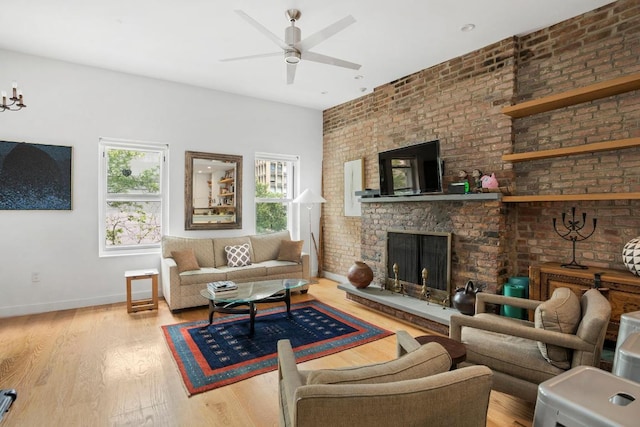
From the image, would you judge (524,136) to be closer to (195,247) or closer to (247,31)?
(247,31)

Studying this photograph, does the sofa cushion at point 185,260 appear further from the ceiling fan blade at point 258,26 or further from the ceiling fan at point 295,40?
the ceiling fan blade at point 258,26

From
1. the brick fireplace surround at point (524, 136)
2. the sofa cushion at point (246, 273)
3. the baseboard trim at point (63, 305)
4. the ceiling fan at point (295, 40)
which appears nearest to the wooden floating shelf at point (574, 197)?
the brick fireplace surround at point (524, 136)

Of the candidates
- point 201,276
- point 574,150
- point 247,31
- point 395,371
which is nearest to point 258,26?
point 247,31

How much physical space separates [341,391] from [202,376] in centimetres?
205

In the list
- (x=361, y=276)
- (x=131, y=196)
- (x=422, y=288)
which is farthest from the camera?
(x=131, y=196)

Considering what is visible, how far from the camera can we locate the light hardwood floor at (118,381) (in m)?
2.11

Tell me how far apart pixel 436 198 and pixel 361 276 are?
1446 millimetres

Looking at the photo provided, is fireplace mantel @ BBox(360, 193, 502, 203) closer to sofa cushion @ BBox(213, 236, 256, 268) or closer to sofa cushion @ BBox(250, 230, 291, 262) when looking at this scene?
sofa cushion @ BBox(250, 230, 291, 262)

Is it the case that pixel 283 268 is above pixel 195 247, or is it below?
below

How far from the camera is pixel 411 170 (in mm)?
4184

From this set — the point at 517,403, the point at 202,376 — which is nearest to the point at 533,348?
the point at 517,403

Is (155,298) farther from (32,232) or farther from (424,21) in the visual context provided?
(424,21)

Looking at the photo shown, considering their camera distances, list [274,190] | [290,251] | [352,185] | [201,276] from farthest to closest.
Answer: [274,190] → [352,185] → [290,251] → [201,276]

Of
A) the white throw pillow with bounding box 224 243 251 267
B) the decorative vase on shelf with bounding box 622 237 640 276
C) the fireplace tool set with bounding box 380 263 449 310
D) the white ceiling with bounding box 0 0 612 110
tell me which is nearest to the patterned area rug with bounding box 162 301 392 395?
the fireplace tool set with bounding box 380 263 449 310
